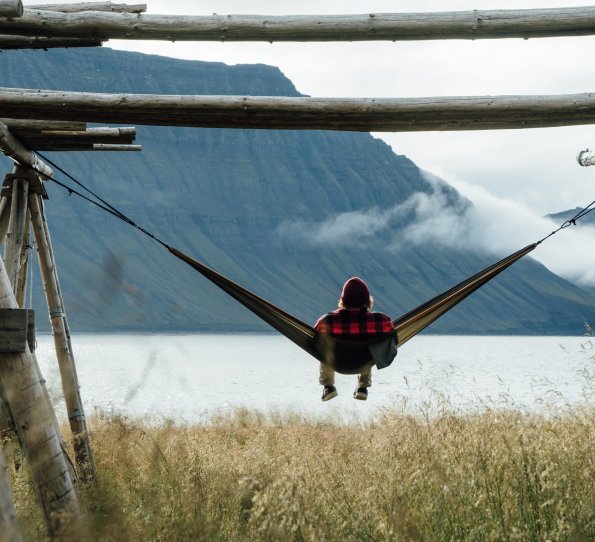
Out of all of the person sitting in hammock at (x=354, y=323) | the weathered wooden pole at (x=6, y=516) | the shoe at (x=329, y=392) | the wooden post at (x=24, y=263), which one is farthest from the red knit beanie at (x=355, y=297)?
the weathered wooden pole at (x=6, y=516)

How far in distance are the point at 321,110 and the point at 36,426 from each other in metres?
2.22

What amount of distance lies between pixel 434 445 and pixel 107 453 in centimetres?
343

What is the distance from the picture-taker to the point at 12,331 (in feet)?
12.2

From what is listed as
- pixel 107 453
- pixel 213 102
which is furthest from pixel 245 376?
pixel 213 102

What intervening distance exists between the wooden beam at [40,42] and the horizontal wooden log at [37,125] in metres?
0.62

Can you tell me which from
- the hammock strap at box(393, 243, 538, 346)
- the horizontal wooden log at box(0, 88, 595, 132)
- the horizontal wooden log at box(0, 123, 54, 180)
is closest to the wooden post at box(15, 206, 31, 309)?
the horizontal wooden log at box(0, 123, 54, 180)

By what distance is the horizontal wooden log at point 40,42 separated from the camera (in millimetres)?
4531

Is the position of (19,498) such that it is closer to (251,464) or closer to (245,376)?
(251,464)

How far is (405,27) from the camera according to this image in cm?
421

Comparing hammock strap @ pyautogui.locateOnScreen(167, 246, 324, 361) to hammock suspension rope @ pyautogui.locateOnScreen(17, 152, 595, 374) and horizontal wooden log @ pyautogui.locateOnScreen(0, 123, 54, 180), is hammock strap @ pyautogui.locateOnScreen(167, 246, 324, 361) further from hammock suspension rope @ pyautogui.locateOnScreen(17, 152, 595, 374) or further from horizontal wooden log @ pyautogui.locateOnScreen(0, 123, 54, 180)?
horizontal wooden log @ pyautogui.locateOnScreen(0, 123, 54, 180)

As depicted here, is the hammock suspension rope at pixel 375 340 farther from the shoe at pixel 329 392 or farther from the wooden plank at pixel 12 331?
the wooden plank at pixel 12 331

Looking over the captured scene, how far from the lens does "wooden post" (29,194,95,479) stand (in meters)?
6.34

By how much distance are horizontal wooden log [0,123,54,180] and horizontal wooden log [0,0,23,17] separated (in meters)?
1.90

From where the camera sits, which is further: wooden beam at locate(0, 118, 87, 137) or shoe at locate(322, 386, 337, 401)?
shoe at locate(322, 386, 337, 401)
